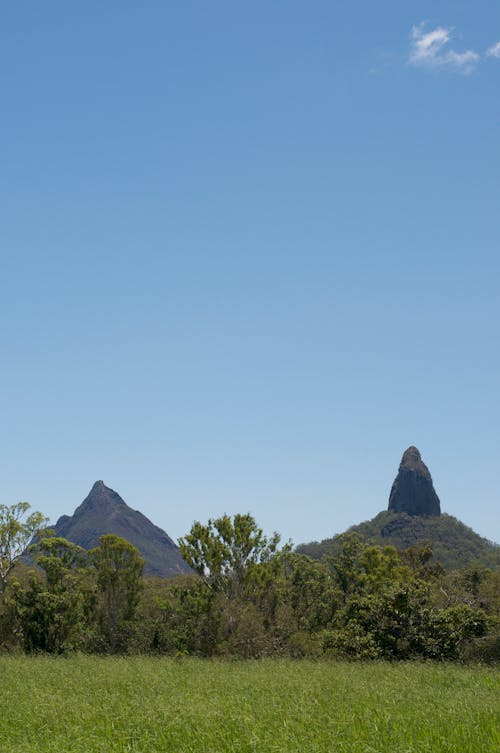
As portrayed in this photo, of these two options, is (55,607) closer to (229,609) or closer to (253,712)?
(229,609)

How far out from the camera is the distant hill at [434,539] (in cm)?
14025

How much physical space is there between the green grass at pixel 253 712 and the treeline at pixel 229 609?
817 cm

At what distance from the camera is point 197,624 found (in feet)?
117

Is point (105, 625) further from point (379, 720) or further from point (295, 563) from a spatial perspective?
point (379, 720)

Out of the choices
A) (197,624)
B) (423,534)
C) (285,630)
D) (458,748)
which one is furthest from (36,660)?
(423,534)

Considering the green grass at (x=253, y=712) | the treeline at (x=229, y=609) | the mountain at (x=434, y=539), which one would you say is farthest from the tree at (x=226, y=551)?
the mountain at (x=434, y=539)

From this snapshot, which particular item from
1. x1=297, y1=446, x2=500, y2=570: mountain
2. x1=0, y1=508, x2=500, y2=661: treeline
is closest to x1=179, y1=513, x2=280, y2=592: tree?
x1=0, y1=508, x2=500, y2=661: treeline

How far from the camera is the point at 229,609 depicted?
1389 inches

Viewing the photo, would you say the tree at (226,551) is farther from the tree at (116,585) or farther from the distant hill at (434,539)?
the distant hill at (434,539)

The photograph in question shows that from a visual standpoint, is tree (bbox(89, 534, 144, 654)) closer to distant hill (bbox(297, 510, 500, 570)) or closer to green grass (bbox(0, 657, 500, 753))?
green grass (bbox(0, 657, 500, 753))

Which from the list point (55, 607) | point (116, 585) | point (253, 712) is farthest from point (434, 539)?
point (253, 712)

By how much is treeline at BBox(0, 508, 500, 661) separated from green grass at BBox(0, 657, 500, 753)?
322 inches

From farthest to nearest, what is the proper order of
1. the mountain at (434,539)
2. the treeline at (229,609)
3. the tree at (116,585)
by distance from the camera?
1. the mountain at (434,539)
2. the tree at (116,585)
3. the treeline at (229,609)

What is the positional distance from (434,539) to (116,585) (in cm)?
14165
